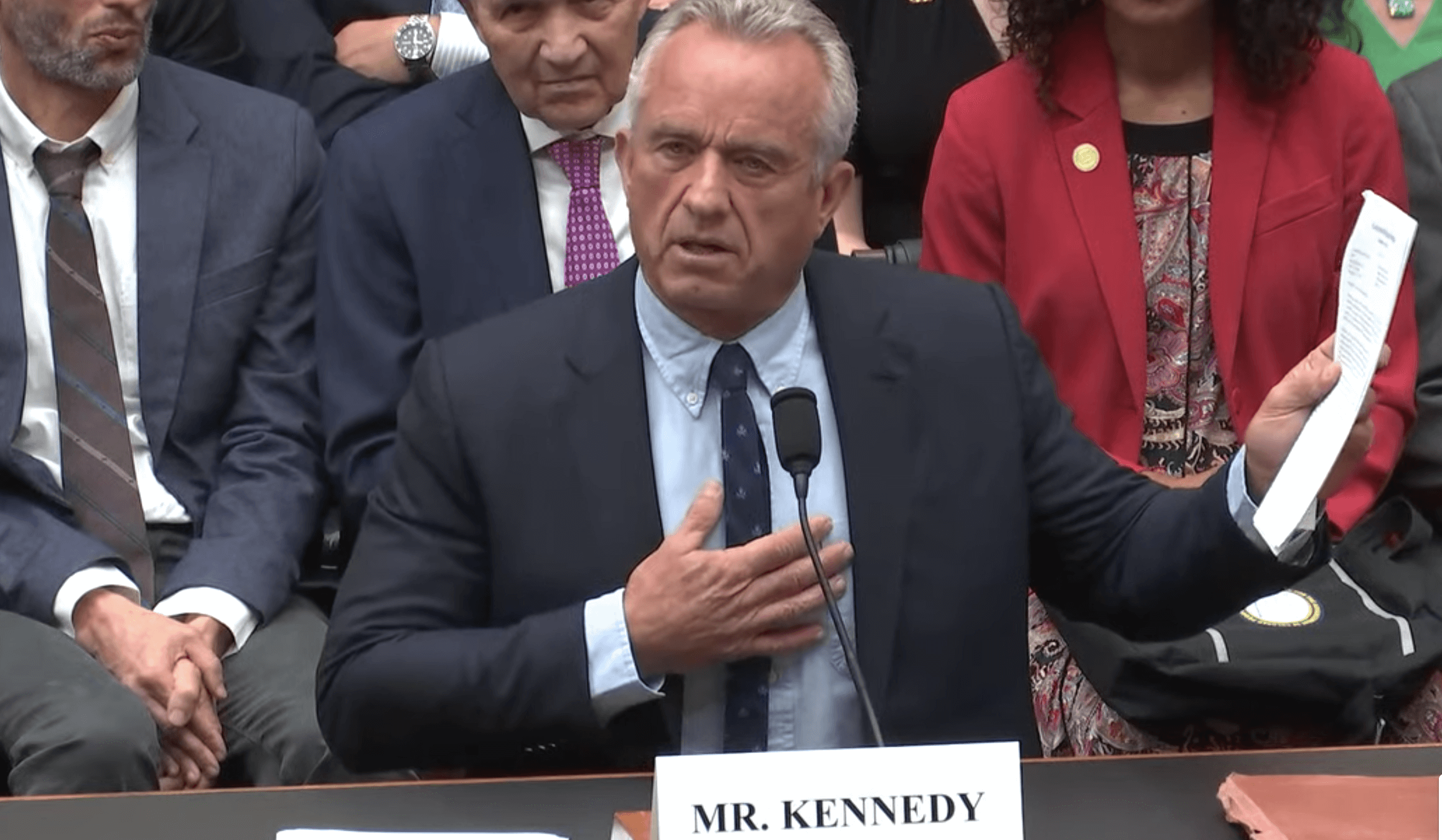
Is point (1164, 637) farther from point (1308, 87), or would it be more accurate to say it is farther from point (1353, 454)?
point (1308, 87)

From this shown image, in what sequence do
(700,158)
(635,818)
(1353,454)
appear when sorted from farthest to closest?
1. (700,158)
2. (1353,454)
3. (635,818)

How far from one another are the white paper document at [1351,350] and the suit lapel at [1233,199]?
1033 millimetres

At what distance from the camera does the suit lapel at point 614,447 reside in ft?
7.00

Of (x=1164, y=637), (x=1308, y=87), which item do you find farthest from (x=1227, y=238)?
(x=1164, y=637)

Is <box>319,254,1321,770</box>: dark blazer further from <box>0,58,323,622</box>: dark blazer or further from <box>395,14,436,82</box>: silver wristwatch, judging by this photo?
<box>395,14,436,82</box>: silver wristwatch

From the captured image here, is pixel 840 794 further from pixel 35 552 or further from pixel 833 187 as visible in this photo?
pixel 35 552

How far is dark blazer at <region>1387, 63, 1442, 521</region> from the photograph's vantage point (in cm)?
297

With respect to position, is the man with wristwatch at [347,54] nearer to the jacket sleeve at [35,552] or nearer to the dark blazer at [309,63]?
the dark blazer at [309,63]

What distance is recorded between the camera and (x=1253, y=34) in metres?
2.96

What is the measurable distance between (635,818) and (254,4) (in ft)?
7.13

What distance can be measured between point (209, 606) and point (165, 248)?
51 cm

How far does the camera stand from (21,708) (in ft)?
8.54

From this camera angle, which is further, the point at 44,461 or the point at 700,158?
the point at 44,461

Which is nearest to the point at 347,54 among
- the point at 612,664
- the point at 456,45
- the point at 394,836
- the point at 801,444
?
the point at 456,45
